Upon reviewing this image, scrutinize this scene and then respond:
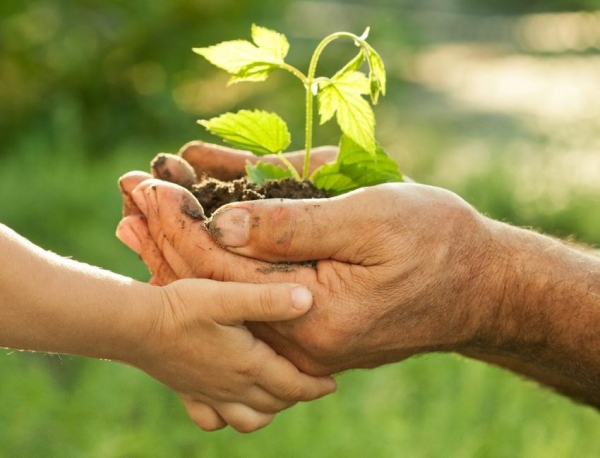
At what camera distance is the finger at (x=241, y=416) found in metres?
2.24

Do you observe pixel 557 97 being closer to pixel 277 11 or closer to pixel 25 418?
pixel 277 11

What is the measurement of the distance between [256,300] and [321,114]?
1.41 feet

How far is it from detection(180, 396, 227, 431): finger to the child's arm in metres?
0.06

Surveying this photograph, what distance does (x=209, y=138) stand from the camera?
5.68 m

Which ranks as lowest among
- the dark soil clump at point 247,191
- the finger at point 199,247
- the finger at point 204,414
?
the finger at point 204,414

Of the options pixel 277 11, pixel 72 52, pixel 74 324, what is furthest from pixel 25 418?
pixel 277 11

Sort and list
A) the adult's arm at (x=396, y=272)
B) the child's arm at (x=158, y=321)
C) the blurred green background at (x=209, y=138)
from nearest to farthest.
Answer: the child's arm at (x=158, y=321)
the adult's arm at (x=396, y=272)
the blurred green background at (x=209, y=138)

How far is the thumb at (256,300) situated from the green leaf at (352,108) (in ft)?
1.13

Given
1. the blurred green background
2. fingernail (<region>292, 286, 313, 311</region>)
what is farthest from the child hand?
the blurred green background

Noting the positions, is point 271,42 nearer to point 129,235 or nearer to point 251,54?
point 251,54

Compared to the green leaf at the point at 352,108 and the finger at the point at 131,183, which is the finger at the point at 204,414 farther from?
the green leaf at the point at 352,108

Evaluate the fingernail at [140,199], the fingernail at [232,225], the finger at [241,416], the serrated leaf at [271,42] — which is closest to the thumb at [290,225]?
the fingernail at [232,225]

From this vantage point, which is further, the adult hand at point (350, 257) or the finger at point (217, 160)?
the finger at point (217, 160)

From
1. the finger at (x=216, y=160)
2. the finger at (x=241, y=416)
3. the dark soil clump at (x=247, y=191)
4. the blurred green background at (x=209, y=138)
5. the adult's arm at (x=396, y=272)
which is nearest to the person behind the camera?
the adult's arm at (x=396, y=272)
